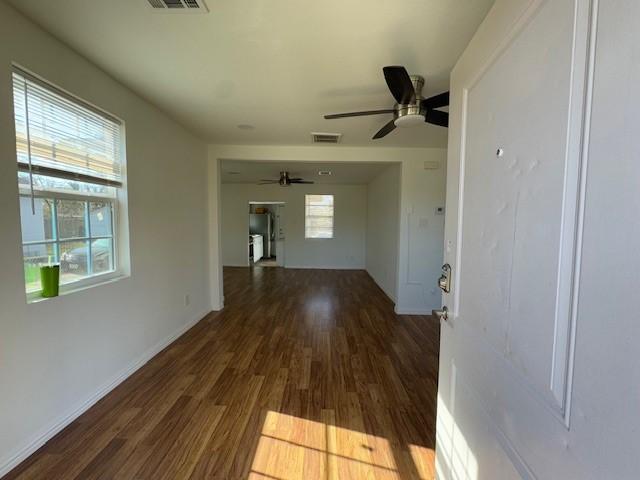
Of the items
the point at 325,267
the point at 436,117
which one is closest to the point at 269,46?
the point at 436,117

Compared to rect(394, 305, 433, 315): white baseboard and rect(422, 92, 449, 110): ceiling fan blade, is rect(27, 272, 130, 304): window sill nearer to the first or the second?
rect(422, 92, 449, 110): ceiling fan blade

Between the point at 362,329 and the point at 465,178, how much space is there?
2784mm

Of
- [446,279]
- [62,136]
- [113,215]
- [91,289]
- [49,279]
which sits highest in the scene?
[62,136]

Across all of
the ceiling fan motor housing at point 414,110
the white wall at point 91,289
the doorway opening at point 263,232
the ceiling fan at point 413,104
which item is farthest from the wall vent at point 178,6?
the doorway opening at point 263,232

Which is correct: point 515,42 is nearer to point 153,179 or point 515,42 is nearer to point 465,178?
point 465,178

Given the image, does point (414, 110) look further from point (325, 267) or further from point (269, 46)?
point (325, 267)

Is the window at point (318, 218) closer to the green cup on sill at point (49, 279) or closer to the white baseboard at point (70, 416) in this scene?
the white baseboard at point (70, 416)

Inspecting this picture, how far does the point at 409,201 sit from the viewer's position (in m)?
4.12

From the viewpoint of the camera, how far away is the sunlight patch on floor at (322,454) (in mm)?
1529

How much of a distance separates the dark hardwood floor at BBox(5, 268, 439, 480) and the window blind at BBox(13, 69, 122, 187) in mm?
1640

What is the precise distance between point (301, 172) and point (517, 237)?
18.3 ft

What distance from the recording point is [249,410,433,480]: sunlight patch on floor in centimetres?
153

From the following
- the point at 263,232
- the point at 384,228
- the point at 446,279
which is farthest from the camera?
the point at 263,232

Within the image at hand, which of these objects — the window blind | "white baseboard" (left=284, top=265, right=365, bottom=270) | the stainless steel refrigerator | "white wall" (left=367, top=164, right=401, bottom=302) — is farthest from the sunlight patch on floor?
the stainless steel refrigerator
